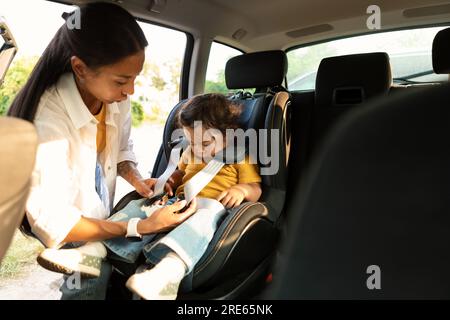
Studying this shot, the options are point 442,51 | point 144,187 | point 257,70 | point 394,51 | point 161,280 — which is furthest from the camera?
point 394,51

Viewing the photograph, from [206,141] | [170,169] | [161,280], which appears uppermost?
[206,141]

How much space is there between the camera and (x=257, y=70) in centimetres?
231

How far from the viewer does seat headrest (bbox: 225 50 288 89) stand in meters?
2.26

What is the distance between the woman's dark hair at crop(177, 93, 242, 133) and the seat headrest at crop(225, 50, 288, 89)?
0.41m

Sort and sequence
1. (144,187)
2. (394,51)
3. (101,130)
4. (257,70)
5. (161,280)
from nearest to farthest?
1. (161,280)
2. (101,130)
3. (144,187)
4. (257,70)
5. (394,51)

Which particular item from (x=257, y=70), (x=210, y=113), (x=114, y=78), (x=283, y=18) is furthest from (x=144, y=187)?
(x=283, y=18)

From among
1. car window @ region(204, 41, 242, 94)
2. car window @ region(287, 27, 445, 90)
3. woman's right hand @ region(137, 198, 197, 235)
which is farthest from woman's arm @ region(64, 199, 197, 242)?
car window @ region(287, 27, 445, 90)

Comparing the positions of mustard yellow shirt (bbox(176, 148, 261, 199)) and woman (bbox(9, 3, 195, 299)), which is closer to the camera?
woman (bbox(9, 3, 195, 299))

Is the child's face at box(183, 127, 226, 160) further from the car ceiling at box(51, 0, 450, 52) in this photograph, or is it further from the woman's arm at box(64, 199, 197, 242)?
the car ceiling at box(51, 0, 450, 52)

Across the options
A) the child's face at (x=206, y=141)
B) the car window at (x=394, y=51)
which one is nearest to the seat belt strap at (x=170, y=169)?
the child's face at (x=206, y=141)

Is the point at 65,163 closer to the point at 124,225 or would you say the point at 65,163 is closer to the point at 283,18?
the point at 124,225

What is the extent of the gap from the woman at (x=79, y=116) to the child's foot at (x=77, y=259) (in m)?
0.03

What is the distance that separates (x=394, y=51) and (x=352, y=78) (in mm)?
1151

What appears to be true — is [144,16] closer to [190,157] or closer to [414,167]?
[190,157]
